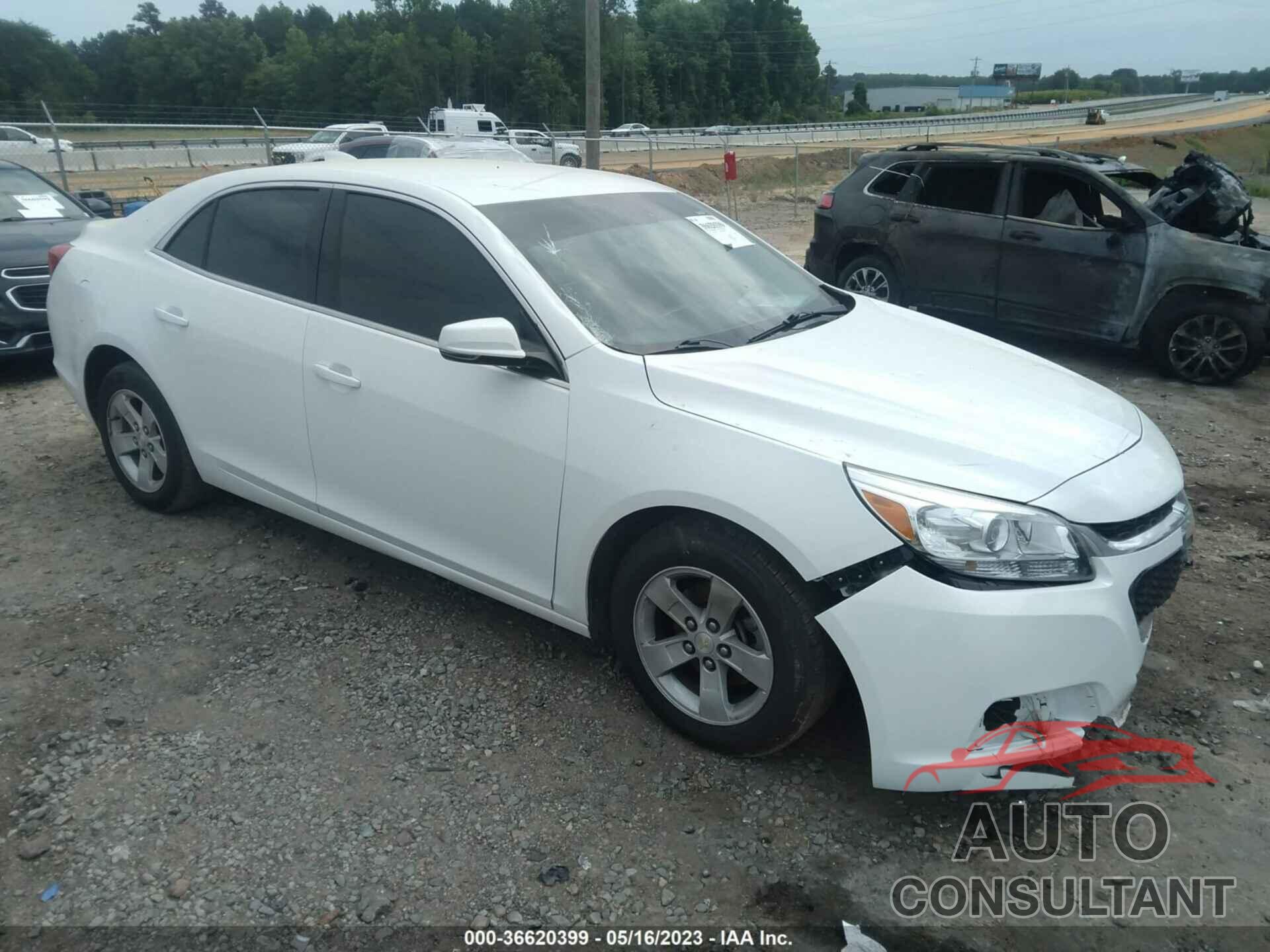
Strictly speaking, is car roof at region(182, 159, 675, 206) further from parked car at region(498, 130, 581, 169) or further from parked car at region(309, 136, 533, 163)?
parked car at region(498, 130, 581, 169)

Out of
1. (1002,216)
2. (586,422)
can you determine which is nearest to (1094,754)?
(586,422)

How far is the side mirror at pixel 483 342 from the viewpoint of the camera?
2996 mm

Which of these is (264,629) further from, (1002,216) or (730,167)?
(730,167)

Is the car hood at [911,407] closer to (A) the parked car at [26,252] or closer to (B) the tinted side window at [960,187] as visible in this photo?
(B) the tinted side window at [960,187]

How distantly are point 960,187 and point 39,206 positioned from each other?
25.6 ft

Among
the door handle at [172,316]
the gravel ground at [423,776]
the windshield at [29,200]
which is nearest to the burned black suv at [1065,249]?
the gravel ground at [423,776]

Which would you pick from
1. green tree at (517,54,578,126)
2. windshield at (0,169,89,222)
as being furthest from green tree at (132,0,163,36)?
windshield at (0,169,89,222)

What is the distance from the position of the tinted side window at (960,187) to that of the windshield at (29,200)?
7308 mm

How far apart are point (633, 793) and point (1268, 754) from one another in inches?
81.4

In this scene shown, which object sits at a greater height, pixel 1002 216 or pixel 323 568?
pixel 1002 216

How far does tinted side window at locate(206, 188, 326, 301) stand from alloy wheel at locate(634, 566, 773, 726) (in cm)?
189

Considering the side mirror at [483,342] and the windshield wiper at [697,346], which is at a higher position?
the side mirror at [483,342]

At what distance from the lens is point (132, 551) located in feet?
14.4

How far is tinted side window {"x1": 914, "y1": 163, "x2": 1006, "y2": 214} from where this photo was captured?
27.1 ft
